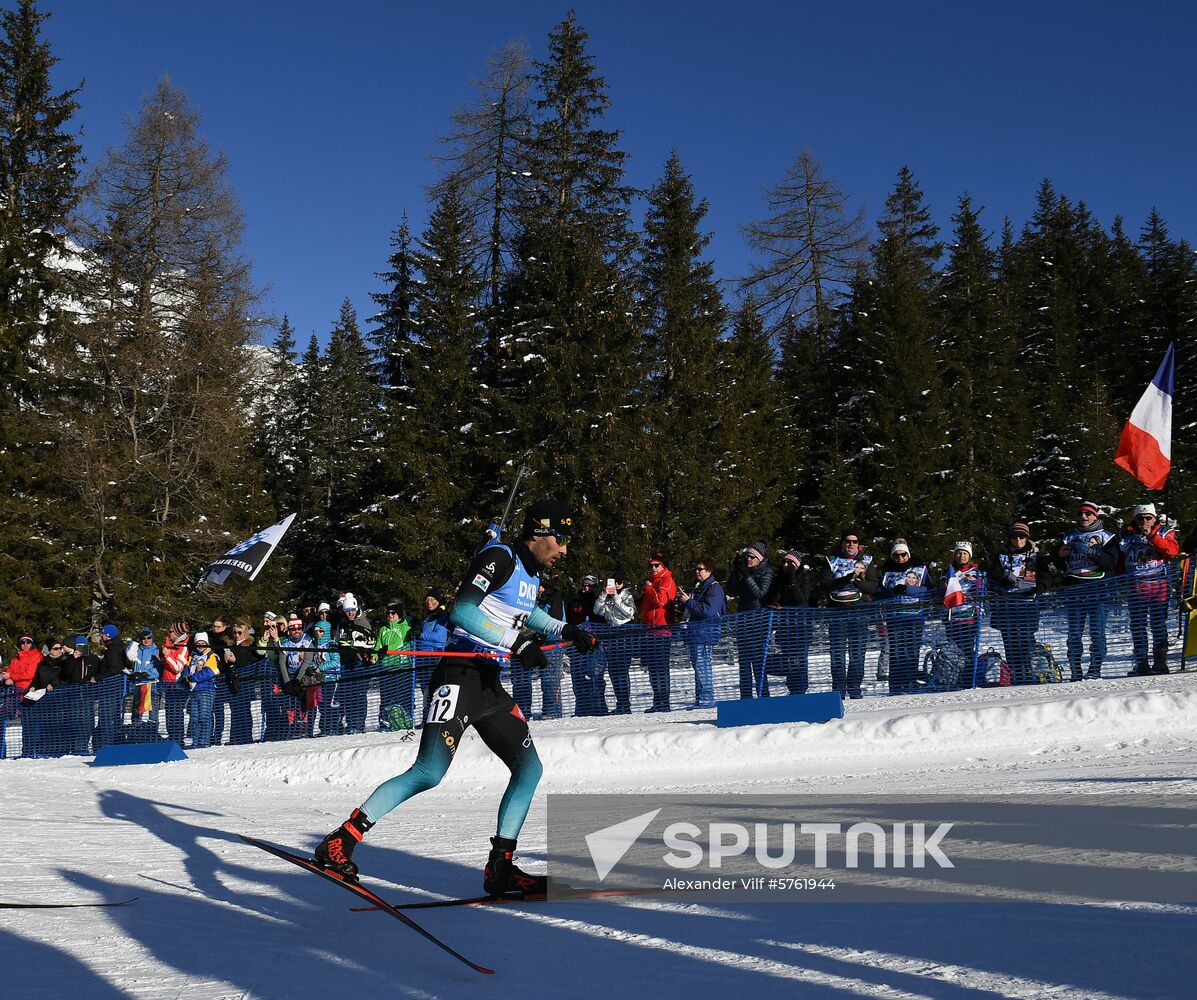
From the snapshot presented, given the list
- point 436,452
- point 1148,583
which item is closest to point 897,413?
point 436,452

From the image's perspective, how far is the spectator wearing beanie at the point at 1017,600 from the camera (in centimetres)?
1327

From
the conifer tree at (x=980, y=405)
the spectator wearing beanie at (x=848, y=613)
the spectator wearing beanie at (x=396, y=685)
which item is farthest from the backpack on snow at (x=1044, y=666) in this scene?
the conifer tree at (x=980, y=405)

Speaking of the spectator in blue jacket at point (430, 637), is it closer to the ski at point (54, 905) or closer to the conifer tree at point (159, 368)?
the ski at point (54, 905)

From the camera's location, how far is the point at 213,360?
113 feet

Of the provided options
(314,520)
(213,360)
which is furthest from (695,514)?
(314,520)

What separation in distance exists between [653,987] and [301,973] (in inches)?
57.2

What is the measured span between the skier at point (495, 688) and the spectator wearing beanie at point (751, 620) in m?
7.75

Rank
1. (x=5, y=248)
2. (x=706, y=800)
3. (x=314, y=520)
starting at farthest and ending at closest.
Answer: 1. (x=314, y=520)
2. (x=5, y=248)
3. (x=706, y=800)

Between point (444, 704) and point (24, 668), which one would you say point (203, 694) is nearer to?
point (24, 668)

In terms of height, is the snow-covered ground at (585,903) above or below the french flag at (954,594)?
below

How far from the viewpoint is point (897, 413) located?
36.5 meters

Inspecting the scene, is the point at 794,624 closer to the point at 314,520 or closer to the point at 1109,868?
the point at 1109,868

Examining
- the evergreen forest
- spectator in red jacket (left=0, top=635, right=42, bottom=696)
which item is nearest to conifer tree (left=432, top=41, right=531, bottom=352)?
the evergreen forest

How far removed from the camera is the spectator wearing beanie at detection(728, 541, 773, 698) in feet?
44.9
